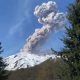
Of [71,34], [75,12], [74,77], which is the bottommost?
[74,77]

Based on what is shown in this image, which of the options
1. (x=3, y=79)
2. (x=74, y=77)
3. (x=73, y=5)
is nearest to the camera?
(x=74, y=77)

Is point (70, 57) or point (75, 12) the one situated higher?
point (75, 12)

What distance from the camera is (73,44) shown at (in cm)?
2886

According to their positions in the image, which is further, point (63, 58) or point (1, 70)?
point (1, 70)

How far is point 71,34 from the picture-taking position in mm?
29547

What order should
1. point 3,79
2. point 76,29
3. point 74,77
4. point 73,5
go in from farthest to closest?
point 3,79 → point 73,5 → point 76,29 → point 74,77

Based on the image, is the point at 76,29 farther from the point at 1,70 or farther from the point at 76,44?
the point at 1,70

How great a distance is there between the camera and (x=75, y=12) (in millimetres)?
30359

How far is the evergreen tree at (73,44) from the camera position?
90.9 ft

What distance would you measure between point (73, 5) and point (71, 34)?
317cm

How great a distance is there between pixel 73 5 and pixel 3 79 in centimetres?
1285

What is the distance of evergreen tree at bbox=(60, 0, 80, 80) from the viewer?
27.7 metres

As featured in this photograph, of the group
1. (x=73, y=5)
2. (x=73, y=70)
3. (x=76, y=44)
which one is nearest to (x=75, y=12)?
(x=73, y=5)

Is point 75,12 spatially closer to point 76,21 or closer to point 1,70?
point 76,21
